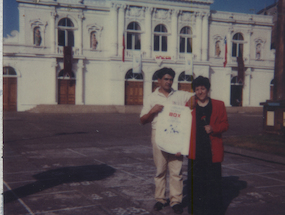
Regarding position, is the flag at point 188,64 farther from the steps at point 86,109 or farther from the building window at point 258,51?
the building window at point 258,51

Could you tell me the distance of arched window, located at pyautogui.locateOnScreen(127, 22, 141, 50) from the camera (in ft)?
106

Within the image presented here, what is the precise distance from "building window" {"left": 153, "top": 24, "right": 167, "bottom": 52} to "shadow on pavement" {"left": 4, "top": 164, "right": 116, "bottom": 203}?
89.1 feet

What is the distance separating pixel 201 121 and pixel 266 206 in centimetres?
158

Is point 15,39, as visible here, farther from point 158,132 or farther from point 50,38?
point 158,132

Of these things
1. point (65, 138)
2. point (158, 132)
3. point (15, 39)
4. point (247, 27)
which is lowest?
point (65, 138)

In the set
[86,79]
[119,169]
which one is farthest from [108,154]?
[86,79]

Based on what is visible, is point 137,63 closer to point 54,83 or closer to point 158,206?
point 54,83

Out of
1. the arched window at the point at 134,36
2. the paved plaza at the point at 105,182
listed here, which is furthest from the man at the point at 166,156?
the arched window at the point at 134,36

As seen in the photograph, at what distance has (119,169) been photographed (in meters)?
6.68

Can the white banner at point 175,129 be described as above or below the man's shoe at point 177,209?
above

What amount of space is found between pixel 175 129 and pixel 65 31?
2885 cm

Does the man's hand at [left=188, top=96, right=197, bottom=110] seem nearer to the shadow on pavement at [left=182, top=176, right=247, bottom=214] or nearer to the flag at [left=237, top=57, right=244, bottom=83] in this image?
the shadow on pavement at [left=182, top=176, right=247, bottom=214]

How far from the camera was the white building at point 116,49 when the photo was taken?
29.8m

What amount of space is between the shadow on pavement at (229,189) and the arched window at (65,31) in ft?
89.8
